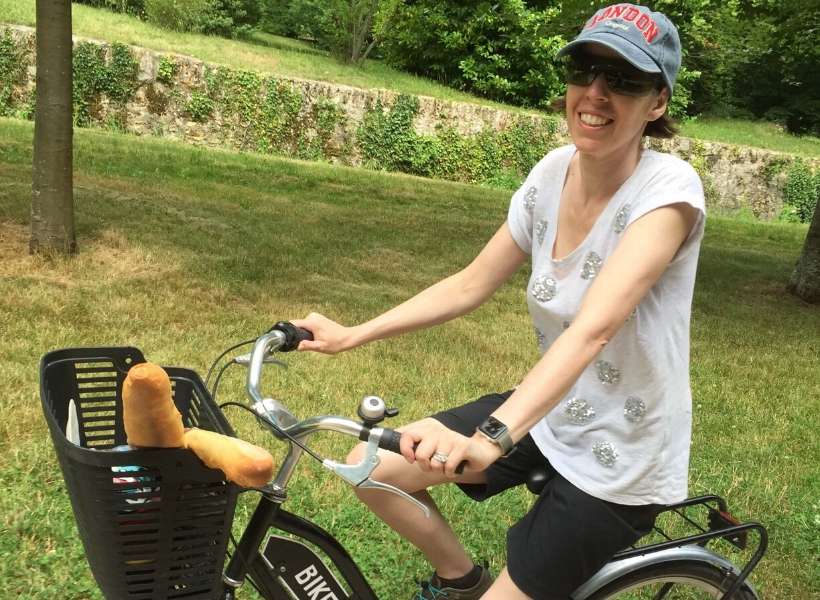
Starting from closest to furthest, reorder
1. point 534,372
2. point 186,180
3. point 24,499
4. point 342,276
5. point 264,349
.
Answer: point 534,372, point 264,349, point 24,499, point 342,276, point 186,180

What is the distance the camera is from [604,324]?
68.3 inches

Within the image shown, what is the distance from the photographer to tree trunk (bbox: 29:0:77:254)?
627 cm

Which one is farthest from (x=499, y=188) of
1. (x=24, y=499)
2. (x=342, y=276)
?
(x=24, y=499)

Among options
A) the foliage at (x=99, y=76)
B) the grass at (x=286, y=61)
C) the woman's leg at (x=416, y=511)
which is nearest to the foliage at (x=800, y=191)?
the grass at (x=286, y=61)

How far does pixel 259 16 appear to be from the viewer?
91.8ft

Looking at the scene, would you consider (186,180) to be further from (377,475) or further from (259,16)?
(259,16)

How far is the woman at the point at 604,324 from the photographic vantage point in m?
1.74

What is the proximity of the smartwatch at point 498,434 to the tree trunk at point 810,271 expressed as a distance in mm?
8990

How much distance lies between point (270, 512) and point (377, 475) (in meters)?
0.41

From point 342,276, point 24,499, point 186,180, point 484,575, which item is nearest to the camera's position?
point 484,575

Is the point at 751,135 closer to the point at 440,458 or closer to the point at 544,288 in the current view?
the point at 544,288

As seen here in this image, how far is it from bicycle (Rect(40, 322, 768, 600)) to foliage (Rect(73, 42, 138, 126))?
1532 centimetres

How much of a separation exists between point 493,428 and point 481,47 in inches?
944

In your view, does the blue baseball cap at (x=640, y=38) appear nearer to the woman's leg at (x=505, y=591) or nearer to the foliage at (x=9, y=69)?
the woman's leg at (x=505, y=591)
